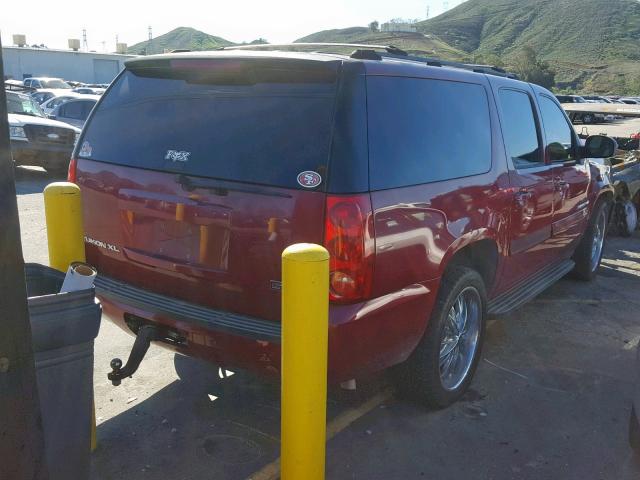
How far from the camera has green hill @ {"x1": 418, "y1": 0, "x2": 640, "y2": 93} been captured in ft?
309

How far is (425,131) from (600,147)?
2.88m

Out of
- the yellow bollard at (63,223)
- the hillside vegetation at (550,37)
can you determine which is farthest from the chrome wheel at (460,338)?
the hillside vegetation at (550,37)

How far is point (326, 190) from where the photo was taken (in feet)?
9.08

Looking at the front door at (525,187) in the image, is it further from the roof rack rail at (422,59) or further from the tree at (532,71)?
the tree at (532,71)

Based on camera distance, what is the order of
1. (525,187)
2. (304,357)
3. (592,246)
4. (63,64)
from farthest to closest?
(63,64) → (592,246) → (525,187) → (304,357)

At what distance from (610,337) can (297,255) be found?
3.80 meters

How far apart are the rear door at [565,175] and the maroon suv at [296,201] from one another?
1266 millimetres

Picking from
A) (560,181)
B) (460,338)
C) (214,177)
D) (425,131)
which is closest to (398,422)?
(460,338)

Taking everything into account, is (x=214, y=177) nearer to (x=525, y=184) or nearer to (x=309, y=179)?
(x=309, y=179)

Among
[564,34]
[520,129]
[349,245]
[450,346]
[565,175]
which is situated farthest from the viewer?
[564,34]

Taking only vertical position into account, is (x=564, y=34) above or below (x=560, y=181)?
above

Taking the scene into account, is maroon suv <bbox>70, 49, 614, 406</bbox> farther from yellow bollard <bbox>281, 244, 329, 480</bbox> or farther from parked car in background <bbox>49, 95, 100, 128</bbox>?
parked car in background <bbox>49, 95, 100, 128</bbox>

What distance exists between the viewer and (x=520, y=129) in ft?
15.0

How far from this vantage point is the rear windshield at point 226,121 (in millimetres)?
2895
